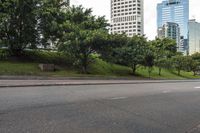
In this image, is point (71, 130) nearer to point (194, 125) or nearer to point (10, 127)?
point (10, 127)

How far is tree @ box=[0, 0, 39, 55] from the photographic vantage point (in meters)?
31.4

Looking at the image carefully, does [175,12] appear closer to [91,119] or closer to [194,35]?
[194,35]

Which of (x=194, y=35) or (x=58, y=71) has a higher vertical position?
(x=194, y=35)

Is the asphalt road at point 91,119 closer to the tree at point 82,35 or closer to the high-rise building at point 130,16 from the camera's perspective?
the tree at point 82,35

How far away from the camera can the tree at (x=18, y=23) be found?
31.4 metres

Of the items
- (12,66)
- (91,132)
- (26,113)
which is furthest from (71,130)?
(12,66)

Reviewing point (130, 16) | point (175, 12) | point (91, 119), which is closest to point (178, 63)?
point (91, 119)

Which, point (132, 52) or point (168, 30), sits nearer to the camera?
point (132, 52)

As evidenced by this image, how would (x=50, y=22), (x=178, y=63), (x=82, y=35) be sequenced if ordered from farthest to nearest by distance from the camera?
(x=178, y=63) < (x=50, y=22) < (x=82, y=35)

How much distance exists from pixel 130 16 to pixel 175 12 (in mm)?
62242

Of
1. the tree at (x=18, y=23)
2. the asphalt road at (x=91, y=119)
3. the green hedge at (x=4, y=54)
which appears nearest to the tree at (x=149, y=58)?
the tree at (x=18, y=23)

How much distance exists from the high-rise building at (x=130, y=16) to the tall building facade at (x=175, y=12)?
46971mm

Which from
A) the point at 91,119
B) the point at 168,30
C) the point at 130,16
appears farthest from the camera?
the point at 168,30

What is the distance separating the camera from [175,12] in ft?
568
